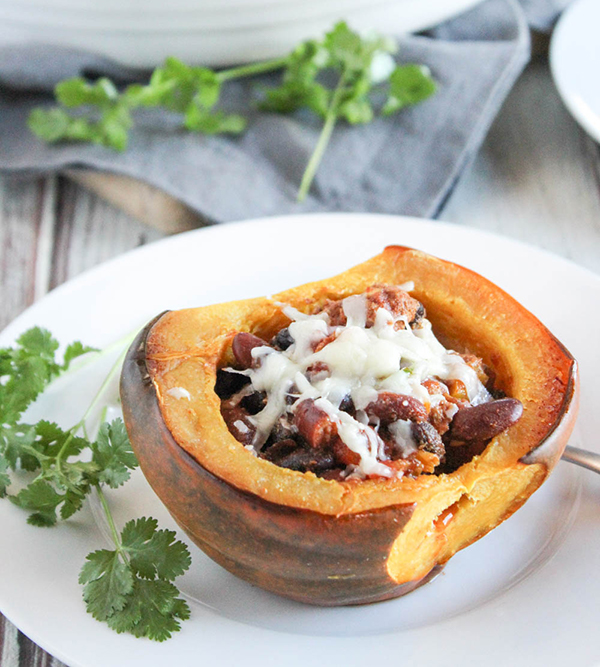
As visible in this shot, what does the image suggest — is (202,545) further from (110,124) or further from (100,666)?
(110,124)

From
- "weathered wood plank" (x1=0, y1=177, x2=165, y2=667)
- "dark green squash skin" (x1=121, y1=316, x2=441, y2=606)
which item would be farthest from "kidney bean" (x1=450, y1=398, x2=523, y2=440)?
"weathered wood plank" (x1=0, y1=177, x2=165, y2=667)

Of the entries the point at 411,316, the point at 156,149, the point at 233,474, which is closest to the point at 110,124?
the point at 156,149

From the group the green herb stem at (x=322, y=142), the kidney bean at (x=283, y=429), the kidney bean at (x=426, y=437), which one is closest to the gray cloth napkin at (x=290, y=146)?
the green herb stem at (x=322, y=142)

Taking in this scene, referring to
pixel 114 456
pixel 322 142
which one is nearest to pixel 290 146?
pixel 322 142

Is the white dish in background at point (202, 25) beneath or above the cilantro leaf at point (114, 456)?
above

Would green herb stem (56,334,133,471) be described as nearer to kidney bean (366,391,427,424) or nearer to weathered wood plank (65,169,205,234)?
kidney bean (366,391,427,424)

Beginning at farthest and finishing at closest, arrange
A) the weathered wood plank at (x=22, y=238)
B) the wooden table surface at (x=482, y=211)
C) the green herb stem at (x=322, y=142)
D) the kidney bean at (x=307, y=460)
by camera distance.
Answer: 1. the green herb stem at (x=322, y=142)
2. the wooden table surface at (x=482, y=211)
3. the weathered wood plank at (x=22, y=238)
4. the kidney bean at (x=307, y=460)

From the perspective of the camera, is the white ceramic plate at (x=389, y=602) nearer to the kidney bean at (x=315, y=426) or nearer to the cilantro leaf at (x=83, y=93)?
the kidney bean at (x=315, y=426)
